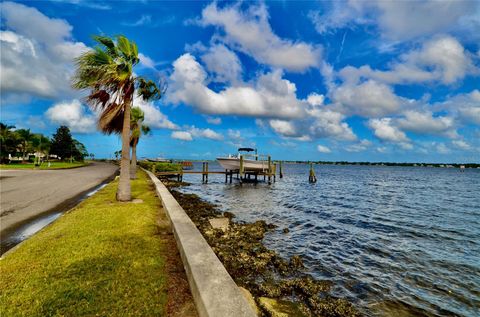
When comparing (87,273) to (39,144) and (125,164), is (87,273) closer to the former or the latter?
(125,164)

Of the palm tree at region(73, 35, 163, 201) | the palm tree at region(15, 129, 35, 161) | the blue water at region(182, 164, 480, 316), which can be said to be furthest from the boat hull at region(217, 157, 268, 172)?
the palm tree at region(15, 129, 35, 161)

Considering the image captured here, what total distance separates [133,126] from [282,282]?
21.0 m

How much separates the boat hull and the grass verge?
29487mm

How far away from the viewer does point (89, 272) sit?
4.41m

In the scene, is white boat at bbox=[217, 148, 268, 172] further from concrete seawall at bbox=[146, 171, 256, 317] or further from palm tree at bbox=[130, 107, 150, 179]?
concrete seawall at bbox=[146, 171, 256, 317]

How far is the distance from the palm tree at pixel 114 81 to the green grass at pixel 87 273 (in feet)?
15.5

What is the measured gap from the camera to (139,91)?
11938 millimetres

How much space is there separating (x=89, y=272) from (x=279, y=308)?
3317mm

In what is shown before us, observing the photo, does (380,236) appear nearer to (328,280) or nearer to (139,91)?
(328,280)

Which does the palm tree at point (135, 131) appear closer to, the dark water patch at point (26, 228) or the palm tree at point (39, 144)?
the dark water patch at point (26, 228)

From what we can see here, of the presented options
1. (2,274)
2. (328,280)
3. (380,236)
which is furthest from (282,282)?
(380,236)

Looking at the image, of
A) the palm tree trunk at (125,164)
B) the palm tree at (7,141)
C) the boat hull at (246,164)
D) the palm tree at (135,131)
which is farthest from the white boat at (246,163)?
the palm tree at (7,141)

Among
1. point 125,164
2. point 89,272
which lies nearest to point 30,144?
point 125,164

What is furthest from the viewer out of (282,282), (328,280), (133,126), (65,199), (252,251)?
(133,126)
